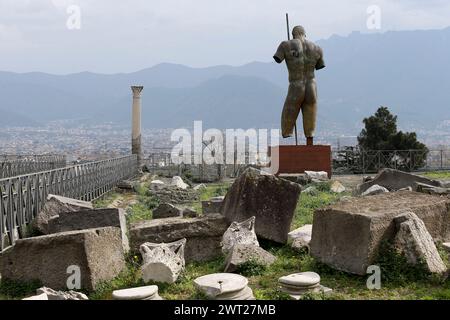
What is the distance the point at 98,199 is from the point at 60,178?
3.72 m

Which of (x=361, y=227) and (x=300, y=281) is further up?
(x=361, y=227)

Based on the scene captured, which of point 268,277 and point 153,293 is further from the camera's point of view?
point 268,277

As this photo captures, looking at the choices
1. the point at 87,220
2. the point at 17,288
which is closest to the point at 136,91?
the point at 87,220

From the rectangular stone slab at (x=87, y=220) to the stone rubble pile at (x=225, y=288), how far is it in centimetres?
254

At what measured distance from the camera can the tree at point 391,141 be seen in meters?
27.4

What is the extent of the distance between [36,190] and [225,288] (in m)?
5.60

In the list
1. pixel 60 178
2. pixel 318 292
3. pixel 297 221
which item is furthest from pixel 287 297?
pixel 60 178

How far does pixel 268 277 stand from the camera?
7.01 m

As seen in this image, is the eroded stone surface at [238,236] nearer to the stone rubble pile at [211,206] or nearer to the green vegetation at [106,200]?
the stone rubble pile at [211,206]

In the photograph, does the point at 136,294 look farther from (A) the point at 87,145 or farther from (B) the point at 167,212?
(A) the point at 87,145

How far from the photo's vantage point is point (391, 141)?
2970 centimetres

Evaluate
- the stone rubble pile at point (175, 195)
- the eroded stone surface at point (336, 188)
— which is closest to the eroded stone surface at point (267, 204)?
the stone rubble pile at point (175, 195)

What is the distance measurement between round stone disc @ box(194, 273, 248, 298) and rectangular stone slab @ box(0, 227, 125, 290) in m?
1.26
